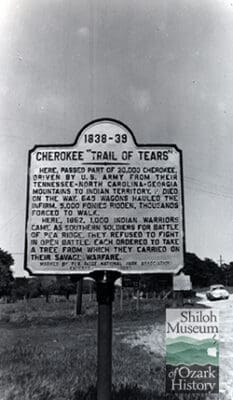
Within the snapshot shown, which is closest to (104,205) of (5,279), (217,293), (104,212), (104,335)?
(104,212)

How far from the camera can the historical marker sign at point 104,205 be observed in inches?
167

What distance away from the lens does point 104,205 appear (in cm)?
430

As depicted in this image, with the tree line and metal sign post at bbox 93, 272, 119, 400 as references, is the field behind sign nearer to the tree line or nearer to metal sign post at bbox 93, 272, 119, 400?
the tree line

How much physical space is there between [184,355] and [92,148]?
10.1ft

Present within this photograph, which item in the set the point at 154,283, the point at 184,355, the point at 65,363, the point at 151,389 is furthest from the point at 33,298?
the point at 184,355

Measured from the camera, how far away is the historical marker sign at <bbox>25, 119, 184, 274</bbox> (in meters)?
4.25

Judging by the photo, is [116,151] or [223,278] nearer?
[116,151]

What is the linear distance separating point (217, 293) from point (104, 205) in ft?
13.6

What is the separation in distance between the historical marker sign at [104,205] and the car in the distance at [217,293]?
3.39 meters

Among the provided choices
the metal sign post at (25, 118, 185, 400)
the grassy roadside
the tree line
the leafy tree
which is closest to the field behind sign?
the grassy roadside

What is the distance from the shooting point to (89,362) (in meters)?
6.55

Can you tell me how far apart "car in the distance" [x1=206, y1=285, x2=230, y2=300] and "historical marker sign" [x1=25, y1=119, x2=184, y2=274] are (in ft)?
11.1

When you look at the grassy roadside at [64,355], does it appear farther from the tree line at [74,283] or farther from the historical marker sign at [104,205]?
the historical marker sign at [104,205]

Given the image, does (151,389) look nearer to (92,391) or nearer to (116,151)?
(92,391)
